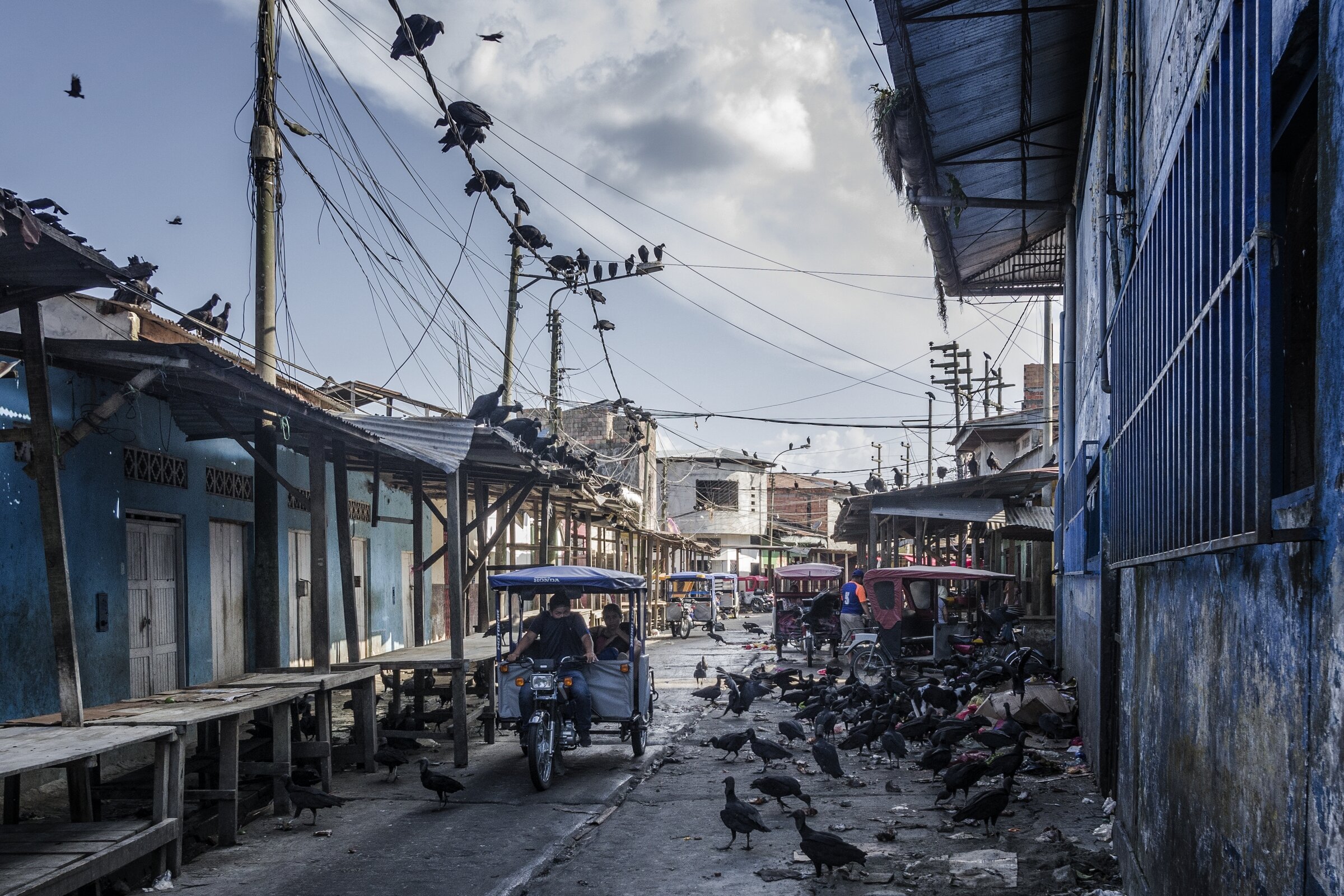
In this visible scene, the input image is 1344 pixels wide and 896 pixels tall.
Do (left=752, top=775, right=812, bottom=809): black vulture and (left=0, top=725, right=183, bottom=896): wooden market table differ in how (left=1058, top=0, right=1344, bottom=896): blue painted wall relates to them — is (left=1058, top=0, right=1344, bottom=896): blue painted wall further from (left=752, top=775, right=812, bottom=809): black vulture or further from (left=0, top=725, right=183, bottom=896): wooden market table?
(left=0, top=725, right=183, bottom=896): wooden market table

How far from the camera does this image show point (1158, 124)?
6457 millimetres

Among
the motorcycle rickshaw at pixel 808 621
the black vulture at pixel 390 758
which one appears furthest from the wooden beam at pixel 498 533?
the motorcycle rickshaw at pixel 808 621

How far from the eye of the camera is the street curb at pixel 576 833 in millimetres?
7078

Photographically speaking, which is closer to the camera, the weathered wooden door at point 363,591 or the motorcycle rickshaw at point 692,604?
the weathered wooden door at point 363,591

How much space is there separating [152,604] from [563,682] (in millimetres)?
4423

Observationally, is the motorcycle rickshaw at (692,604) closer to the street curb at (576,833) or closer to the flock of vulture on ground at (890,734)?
the flock of vulture on ground at (890,734)

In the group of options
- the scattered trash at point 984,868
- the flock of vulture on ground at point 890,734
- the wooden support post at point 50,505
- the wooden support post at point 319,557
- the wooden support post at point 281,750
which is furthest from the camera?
the wooden support post at point 319,557

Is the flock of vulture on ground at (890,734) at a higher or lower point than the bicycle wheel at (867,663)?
higher

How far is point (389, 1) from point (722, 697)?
36.8 ft

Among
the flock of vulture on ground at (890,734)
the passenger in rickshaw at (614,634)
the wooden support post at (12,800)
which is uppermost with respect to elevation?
the passenger in rickshaw at (614,634)

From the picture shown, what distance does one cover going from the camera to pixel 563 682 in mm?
11031

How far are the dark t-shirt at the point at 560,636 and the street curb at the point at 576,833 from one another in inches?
53.4

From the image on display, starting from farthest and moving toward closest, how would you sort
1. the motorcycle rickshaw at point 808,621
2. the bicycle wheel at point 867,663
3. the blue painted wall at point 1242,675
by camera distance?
1. the motorcycle rickshaw at point 808,621
2. the bicycle wheel at point 867,663
3. the blue painted wall at point 1242,675

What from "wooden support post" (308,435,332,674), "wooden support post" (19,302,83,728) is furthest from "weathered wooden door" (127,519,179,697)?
"wooden support post" (19,302,83,728)
